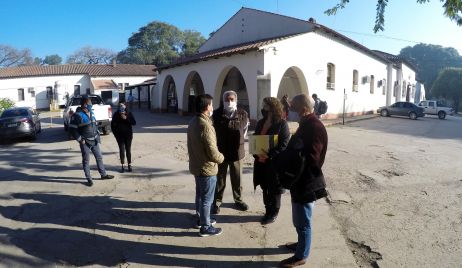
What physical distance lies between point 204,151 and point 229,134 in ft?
2.54

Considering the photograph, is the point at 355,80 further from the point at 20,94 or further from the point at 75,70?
the point at 20,94

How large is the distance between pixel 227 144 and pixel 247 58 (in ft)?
35.8

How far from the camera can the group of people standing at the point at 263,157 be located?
3414 mm

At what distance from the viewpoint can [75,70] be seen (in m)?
42.5

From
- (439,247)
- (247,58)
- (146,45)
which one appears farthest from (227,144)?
(146,45)

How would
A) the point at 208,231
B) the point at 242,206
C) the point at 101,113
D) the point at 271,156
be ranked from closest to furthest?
the point at 208,231
the point at 271,156
the point at 242,206
the point at 101,113

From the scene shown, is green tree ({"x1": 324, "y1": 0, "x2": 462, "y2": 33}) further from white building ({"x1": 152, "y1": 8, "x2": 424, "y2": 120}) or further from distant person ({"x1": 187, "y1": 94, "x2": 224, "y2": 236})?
white building ({"x1": 152, "y1": 8, "x2": 424, "y2": 120})

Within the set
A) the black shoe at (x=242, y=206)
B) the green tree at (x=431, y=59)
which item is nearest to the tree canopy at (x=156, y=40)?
the green tree at (x=431, y=59)

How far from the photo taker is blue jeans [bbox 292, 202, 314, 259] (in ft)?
11.4

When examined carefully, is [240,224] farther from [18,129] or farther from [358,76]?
[358,76]

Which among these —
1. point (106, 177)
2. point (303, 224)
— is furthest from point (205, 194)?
A: point (106, 177)

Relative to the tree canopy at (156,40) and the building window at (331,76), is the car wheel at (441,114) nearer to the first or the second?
the building window at (331,76)

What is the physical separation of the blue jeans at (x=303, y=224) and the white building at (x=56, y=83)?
3798 cm

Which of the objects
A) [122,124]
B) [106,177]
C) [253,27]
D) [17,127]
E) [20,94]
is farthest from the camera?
[20,94]
